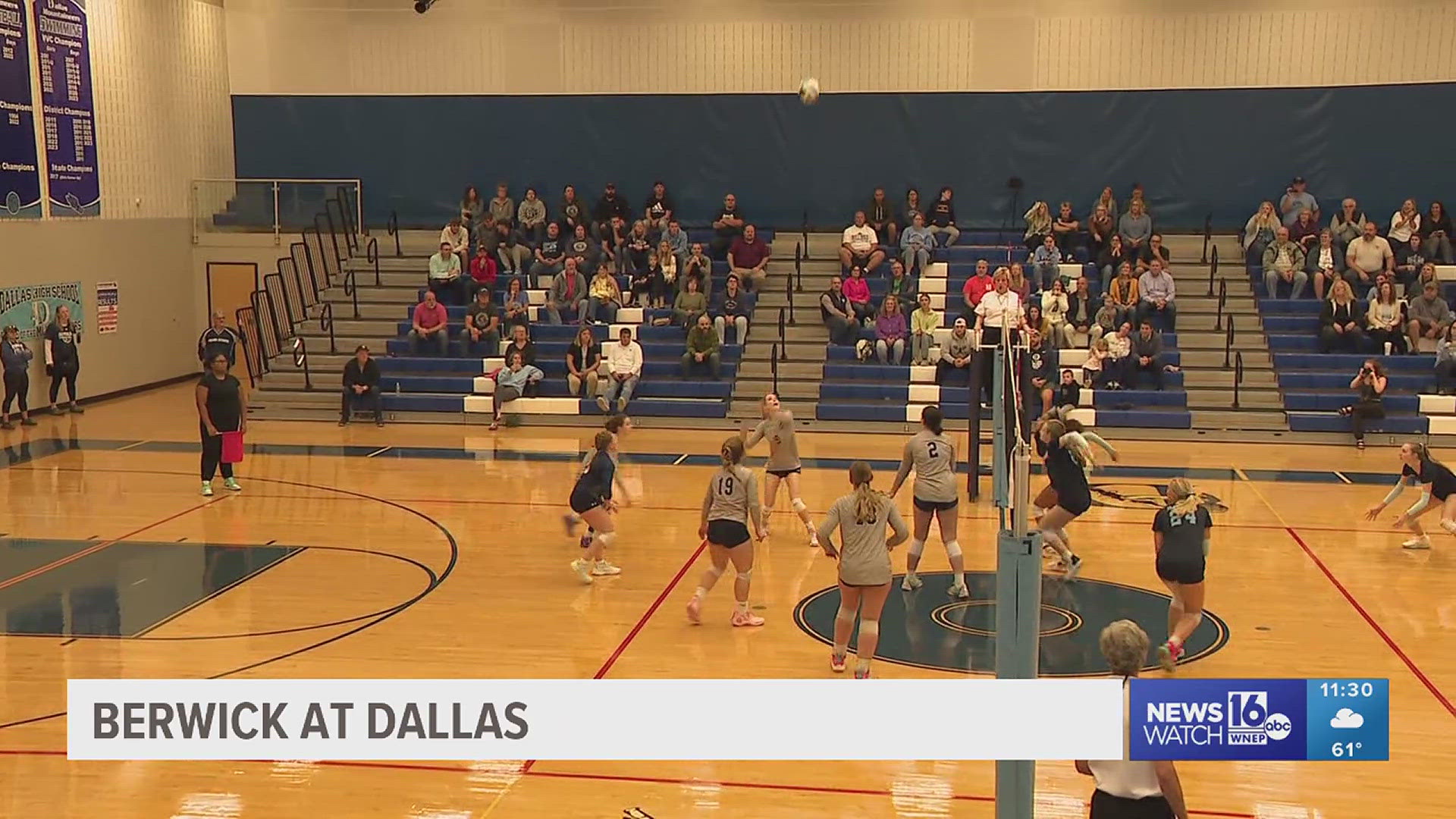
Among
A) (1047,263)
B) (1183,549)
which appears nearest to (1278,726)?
(1183,549)

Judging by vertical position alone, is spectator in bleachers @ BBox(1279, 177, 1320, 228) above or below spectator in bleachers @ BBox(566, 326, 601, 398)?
A: above

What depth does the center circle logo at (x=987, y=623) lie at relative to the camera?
407 inches

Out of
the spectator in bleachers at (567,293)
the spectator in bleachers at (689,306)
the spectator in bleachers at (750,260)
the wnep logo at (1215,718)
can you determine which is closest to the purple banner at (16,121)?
the spectator in bleachers at (567,293)

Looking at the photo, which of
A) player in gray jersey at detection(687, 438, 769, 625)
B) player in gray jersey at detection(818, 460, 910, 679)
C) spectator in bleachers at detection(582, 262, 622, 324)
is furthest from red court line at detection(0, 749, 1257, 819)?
spectator in bleachers at detection(582, 262, 622, 324)

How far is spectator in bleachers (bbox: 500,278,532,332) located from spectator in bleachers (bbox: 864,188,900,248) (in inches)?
264

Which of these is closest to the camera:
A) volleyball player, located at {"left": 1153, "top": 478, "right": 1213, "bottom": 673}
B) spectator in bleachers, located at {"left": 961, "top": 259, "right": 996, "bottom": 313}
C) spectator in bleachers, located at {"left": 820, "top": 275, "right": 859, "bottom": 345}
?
volleyball player, located at {"left": 1153, "top": 478, "right": 1213, "bottom": 673}

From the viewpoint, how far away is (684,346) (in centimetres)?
2409

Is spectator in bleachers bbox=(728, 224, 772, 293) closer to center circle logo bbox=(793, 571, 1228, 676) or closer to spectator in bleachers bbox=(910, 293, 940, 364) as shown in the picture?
spectator in bleachers bbox=(910, 293, 940, 364)

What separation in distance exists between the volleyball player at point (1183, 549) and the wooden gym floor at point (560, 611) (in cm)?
46

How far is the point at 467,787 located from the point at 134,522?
8517 millimetres

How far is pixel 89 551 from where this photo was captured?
13641 mm

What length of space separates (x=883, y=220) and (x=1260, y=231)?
690 centimetres

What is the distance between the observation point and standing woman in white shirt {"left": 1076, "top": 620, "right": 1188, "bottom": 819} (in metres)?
5.45

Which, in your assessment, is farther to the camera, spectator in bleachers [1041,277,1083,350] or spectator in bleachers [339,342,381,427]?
spectator in bleachers [1041,277,1083,350]
